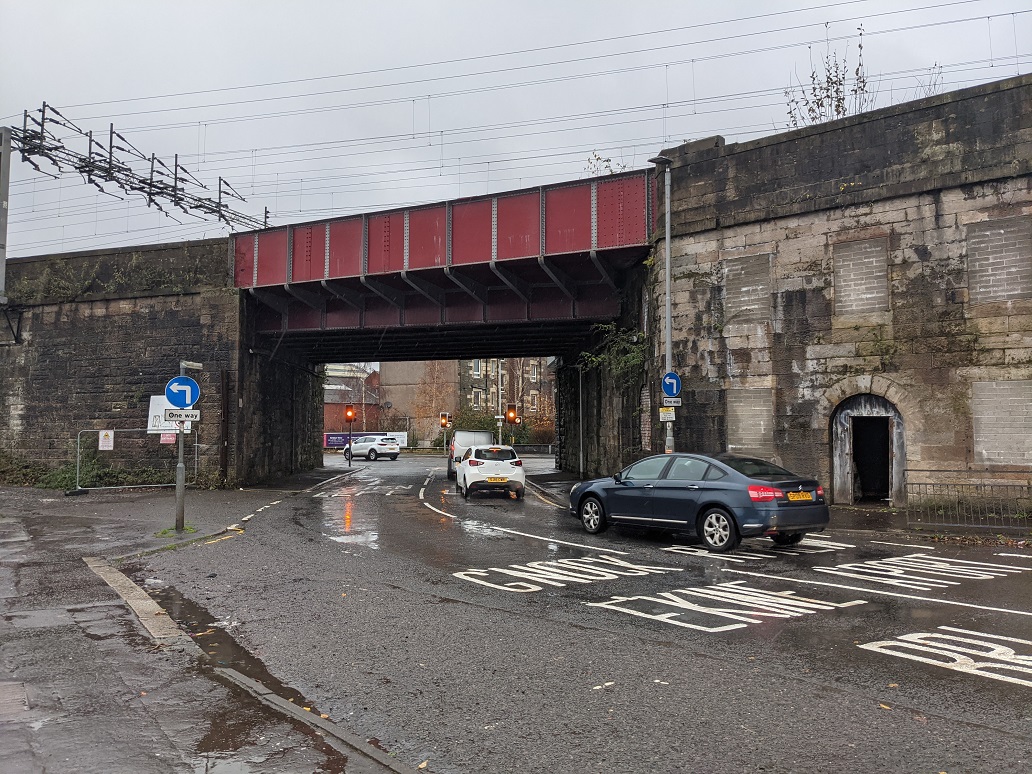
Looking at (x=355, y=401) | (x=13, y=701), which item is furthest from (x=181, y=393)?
(x=355, y=401)

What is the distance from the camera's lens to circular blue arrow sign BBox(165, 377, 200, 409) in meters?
13.7

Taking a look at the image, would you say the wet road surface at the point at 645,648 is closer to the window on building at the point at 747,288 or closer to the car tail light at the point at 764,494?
the car tail light at the point at 764,494

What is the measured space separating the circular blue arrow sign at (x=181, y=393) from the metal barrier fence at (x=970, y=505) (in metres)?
13.6

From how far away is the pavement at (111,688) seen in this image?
401 cm

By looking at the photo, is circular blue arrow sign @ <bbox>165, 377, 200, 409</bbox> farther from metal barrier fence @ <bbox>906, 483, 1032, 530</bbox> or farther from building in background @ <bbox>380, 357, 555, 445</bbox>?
building in background @ <bbox>380, 357, 555, 445</bbox>

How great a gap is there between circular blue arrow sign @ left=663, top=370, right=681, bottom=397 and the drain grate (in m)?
14.1

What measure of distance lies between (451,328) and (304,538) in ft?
46.3

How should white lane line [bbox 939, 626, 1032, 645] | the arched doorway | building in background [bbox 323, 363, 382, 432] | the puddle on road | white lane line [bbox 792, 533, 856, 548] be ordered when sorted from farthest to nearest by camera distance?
building in background [bbox 323, 363, 382, 432], the arched doorway, white lane line [bbox 792, 533, 856, 548], white lane line [bbox 939, 626, 1032, 645], the puddle on road

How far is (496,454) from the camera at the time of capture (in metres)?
21.6

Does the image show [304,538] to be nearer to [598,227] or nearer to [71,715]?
[71,715]

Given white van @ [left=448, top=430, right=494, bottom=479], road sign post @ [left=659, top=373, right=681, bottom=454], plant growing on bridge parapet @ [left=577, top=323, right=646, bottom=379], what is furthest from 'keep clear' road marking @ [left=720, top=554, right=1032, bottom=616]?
white van @ [left=448, top=430, right=494, bottom=479]

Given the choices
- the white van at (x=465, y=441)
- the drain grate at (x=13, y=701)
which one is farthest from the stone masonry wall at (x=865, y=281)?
the drain grate at (x=13, y=701)

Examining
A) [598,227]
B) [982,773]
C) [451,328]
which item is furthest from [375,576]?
[451,328]

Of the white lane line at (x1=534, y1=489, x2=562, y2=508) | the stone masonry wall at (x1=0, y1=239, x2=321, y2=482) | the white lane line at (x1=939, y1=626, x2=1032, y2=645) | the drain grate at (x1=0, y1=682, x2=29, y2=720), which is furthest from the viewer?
the stone masonry wall at (x1=0, y1=239, x2=321, y2=482)
